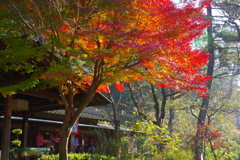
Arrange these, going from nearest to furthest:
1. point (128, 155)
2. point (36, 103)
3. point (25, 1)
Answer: point (25, 1)
point (128, 155)
point (36, 103)

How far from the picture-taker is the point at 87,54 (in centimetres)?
713

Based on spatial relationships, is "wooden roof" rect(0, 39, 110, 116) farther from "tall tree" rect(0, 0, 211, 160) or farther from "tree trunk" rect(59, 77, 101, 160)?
"tree trunk" rect(59, 77, 101, 160)

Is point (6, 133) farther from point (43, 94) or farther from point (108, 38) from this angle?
point (108, 38)

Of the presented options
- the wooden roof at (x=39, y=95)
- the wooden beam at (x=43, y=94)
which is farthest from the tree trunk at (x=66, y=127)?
the wooden beam at (x=43, y=94)

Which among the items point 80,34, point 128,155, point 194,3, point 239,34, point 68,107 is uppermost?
point 239,34

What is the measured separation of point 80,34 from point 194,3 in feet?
9.35

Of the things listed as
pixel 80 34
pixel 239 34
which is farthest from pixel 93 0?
pixel 239 34

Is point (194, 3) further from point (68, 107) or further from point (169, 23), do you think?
point (68, 107)

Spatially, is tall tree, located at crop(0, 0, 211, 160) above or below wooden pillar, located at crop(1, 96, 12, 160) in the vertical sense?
above

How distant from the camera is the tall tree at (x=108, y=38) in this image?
6.21m

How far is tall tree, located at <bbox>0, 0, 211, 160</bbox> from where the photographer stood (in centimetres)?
621

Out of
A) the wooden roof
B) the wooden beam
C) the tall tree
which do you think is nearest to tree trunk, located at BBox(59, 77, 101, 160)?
the tall tree

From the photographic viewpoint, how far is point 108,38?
20.6 feet

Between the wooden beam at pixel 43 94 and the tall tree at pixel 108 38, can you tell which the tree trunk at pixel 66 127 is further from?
the wooden beam at pixel 43 94
